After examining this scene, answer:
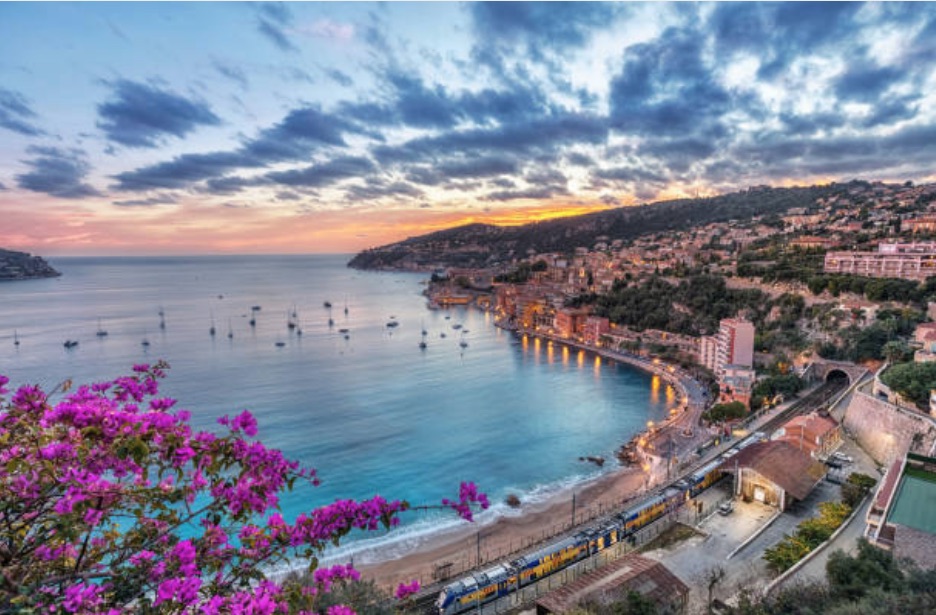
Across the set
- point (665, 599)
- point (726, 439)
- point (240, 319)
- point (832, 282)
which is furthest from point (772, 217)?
point (665, 599)

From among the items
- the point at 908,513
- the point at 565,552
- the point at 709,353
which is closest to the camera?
the point at 908,513

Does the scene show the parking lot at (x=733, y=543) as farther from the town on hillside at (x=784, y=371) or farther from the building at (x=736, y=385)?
the building at (x=736, y=385)

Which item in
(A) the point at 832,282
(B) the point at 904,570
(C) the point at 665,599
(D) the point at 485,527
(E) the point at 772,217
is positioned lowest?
(D) the point at 485,527

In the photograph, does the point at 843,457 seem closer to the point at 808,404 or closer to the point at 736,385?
the point at 808,404

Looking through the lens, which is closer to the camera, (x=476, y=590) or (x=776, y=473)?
(x=476, y=590)

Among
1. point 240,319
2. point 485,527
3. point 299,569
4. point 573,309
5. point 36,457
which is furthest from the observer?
point 240,319

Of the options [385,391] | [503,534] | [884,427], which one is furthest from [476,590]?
[385,391]

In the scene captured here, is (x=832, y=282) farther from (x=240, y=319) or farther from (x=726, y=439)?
(x=240, y=319)
